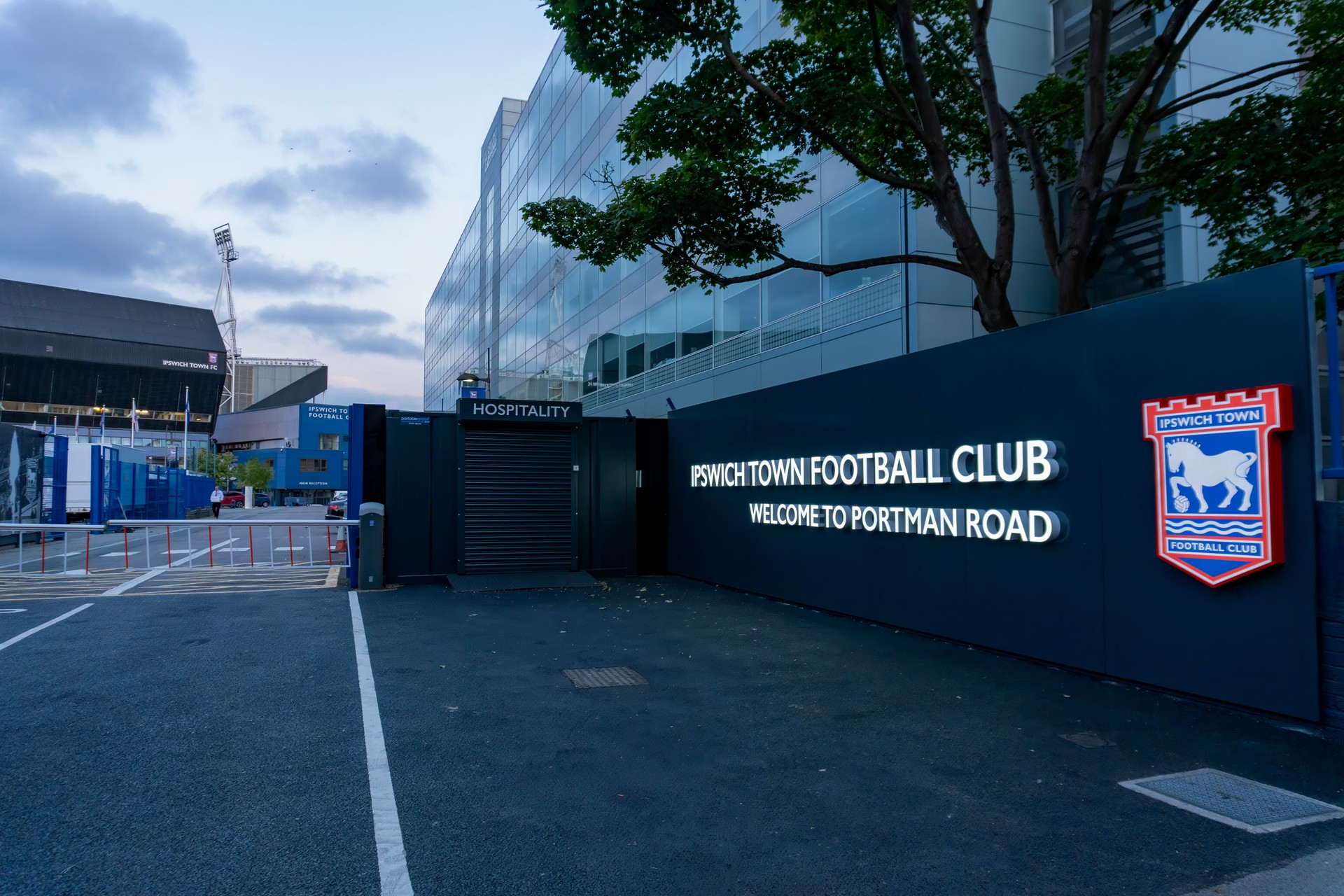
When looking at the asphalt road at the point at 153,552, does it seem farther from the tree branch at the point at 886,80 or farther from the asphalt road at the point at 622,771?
the tree branch at the point at 886,80

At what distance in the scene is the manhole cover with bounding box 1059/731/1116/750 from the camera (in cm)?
559

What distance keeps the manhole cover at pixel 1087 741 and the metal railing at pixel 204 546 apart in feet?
30.5

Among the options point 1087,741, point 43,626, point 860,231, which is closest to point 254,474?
point 43,626

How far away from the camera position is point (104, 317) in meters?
107

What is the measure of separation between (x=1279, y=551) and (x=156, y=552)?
2540 cm

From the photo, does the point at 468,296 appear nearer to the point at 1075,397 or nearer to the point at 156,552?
the point at 156,552

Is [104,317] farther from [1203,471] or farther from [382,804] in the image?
[1203,471]

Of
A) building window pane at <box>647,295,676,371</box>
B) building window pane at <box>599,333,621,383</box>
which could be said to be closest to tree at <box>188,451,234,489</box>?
building window pane at <box>599,333,621,383</box>

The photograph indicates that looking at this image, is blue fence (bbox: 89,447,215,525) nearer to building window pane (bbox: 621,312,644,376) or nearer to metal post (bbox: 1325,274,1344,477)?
building window pane (bbox: 621,312,644,376)

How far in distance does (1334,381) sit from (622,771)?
18.7 ft

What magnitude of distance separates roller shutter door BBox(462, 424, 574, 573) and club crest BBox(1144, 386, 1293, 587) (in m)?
10.7

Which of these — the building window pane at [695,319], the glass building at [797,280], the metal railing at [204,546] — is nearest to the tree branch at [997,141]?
the glass building at [797,280]

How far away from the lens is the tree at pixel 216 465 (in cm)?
9006

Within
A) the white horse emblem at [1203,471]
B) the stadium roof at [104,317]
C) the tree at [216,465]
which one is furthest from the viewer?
the stadium roof at [104,317]
